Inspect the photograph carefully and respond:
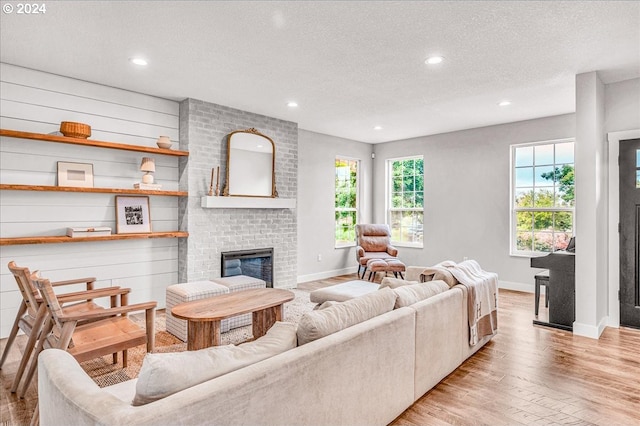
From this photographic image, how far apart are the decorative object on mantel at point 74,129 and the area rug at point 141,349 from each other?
2.10 metres

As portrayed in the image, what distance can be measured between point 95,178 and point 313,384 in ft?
12.1

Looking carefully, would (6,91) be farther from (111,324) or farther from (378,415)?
(378,415)

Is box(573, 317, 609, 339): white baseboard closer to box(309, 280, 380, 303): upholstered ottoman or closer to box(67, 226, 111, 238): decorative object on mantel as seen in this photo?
box(309, 280, 380, 303): upholstered ottoman

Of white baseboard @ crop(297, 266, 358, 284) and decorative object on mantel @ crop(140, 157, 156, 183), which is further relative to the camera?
white baseboard @ crop(297, 266, 358, 284)

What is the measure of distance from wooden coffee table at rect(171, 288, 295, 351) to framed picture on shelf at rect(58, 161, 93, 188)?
198cm

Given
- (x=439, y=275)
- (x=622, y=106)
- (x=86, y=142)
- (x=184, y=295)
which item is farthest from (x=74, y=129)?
(x=622, y=106)

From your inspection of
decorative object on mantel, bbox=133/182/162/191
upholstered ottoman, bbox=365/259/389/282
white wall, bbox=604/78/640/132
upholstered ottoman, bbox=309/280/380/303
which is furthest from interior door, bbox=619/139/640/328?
decorative object on mantel, bbox=133/182/162/191

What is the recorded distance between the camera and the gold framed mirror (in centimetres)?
511

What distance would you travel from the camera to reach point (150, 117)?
179 inches

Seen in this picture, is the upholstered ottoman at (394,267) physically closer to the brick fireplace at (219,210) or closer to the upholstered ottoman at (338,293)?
the brick fireplace at (219,210)

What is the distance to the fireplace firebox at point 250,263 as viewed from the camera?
5039mm

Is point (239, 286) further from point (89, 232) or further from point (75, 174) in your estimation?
point (75, 174)

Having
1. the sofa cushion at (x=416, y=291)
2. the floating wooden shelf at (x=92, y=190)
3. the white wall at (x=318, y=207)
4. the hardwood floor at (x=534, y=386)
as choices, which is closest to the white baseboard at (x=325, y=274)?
the white wall at (x=318, y=207)

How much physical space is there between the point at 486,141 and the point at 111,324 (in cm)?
575
